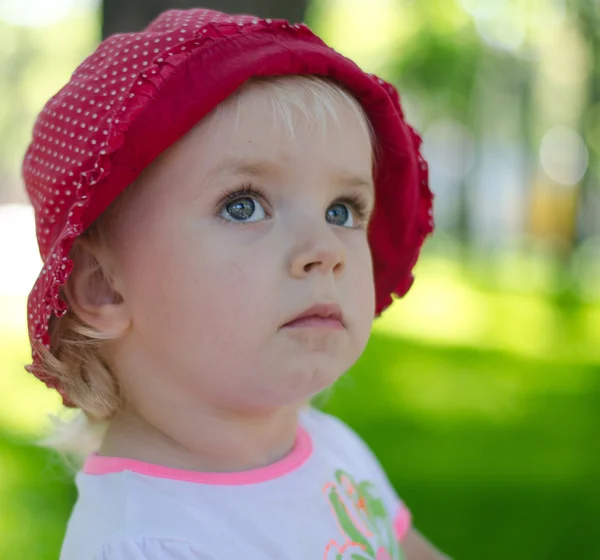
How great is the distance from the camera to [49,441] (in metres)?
2.13

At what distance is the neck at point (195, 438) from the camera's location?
167 centimetres

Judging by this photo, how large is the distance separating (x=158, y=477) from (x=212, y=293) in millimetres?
396

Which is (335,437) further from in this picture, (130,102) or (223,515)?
(130,102)

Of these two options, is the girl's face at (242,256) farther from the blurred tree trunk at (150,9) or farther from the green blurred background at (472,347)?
the blurred tree trunk at (150,9)

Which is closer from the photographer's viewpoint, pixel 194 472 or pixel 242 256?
pixel 242 256

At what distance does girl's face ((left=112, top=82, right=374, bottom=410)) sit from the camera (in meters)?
1.53

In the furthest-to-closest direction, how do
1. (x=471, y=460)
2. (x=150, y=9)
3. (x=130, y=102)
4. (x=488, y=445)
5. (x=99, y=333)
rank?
(x=488, y=445), (x=471, y=460), (x=150, y=9), (x=99, y=333), (x=130, y=102)

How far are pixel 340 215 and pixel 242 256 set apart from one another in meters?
0.32

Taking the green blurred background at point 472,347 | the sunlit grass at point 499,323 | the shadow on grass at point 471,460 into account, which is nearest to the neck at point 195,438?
the green blurred background at point 472,347

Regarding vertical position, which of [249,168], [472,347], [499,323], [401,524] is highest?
[249,168]

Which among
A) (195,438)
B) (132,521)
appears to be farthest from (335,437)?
(132,521)

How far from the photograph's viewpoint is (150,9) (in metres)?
2.84

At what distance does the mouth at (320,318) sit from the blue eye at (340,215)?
0.74 ft

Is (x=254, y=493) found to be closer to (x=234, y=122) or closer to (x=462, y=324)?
(x=234, y=122)
